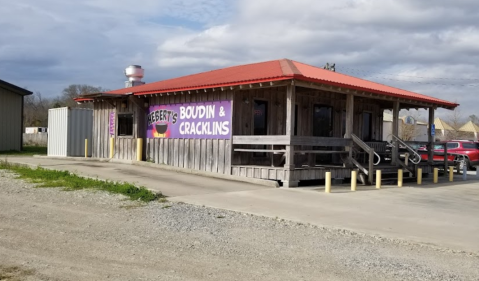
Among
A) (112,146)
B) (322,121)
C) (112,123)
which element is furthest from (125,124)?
(322,121)

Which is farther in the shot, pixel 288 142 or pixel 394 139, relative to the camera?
pixel 394 139

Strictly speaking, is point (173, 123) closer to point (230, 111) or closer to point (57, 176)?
point (230, 111)

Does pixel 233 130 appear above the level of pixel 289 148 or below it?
above

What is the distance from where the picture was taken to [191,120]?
16078 mm

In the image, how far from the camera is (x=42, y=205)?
9.38m

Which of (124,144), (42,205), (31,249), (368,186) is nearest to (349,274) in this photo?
(31,249)

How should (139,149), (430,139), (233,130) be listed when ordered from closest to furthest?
(233,130) → (139,149) → (430,139)

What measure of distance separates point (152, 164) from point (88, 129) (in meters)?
7.25

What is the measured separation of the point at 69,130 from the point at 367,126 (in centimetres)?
1362

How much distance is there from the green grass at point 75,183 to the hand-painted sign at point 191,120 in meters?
4.27

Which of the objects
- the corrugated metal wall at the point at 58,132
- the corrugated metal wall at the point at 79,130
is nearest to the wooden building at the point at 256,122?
the corrugated metal wall at the point at 79,130

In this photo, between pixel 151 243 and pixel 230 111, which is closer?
pixel 151 243

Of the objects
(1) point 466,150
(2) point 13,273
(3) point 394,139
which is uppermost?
(3) point 394,139

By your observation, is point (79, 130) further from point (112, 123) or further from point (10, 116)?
point (10, 116)
